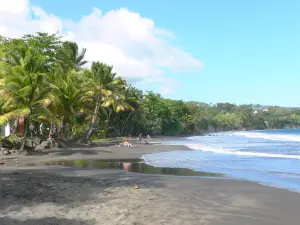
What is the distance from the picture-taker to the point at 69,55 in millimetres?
36625

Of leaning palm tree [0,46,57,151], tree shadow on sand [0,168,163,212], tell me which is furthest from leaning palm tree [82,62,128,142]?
tree shadow on sand [0,168,163,212]

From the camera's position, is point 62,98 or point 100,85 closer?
point 62,98

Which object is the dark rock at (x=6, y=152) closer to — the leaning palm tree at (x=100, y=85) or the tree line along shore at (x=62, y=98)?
the tree line along shore at (x=62, y=98)

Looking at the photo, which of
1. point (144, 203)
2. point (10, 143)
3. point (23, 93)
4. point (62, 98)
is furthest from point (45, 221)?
point (62, 98)

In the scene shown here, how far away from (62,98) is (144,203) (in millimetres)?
22448

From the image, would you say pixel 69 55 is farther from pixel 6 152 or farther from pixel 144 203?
pixel 144 203

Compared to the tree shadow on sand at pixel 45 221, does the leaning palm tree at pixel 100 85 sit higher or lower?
higher

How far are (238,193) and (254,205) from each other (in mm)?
1470

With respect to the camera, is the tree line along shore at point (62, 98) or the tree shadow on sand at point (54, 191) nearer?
the tree shadow on sand at point (54, 191)

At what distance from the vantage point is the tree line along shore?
74.2 ft

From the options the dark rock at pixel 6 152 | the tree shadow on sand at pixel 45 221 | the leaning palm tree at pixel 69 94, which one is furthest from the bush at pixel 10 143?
the tree shadow on sand at pixel 45 221

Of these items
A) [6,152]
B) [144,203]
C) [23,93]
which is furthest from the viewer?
[23,93]

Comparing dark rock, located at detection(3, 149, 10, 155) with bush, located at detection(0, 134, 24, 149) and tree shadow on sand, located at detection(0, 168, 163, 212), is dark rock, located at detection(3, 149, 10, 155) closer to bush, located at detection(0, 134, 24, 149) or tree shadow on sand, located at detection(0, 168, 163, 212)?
bush, located at detection(0, 134, 24, 149)

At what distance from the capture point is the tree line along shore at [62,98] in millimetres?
22625
